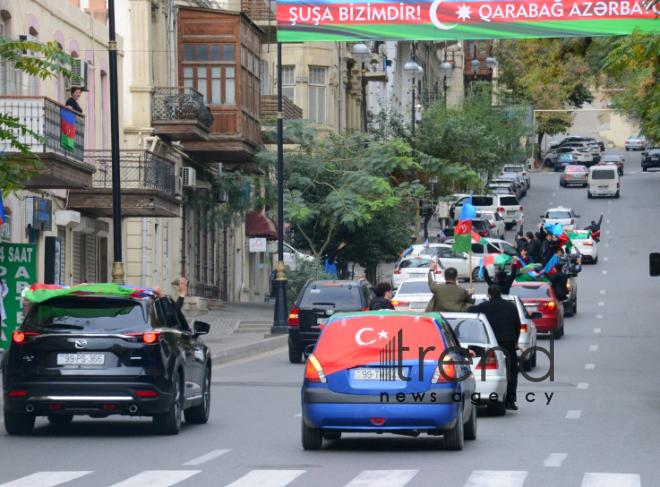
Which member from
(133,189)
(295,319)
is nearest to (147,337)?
(295,319)

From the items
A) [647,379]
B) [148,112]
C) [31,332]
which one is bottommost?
[647,379]

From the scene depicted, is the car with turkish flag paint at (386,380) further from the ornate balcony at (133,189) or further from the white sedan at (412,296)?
the ornate balcony at (133,189)

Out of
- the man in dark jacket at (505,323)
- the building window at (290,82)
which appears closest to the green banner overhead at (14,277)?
the man in dark jacket at (505,323)

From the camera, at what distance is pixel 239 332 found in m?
34.5

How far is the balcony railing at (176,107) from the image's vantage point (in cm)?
3800

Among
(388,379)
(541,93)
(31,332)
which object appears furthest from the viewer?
(541,93)

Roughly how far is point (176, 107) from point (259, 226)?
11517 mm

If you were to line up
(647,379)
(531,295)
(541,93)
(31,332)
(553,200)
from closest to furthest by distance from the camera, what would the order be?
1. (31,332)
2. (647,379)
3. (531,295)
4. (553,200)
5. (541,93)

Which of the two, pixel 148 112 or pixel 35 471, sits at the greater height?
pixel 148 112

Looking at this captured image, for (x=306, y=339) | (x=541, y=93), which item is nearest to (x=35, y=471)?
(x=306, y=339)

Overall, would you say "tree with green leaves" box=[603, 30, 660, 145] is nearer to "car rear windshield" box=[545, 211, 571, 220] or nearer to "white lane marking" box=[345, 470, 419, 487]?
"white lane marking" box=[345, 470, 419, 487]

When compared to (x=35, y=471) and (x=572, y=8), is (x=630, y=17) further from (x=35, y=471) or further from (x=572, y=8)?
(x=35, y=471)

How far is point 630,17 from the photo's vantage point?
2605 cm

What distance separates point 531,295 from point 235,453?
19.5 metres
